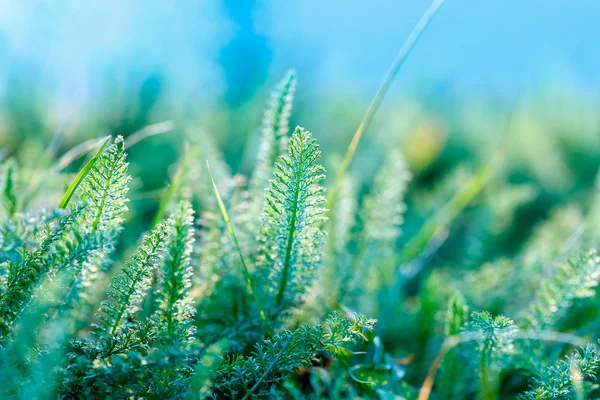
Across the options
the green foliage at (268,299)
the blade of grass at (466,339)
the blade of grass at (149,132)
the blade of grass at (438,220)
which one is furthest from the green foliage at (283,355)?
the blade of grass at (438,220)

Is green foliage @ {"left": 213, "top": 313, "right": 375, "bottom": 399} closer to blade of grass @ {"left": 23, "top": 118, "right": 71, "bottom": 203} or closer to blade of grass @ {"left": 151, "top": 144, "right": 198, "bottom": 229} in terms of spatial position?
blade of grass @ {"left": 151, "top": 144, "right": 198, "bottom": 229}

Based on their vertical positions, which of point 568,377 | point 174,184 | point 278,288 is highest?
point 174,184

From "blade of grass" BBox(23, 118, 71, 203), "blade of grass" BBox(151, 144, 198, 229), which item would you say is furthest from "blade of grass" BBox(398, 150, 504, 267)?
"blade of grass" BBox(23, 118, 71, 203)

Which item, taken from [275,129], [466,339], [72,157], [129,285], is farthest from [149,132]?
[466,339]

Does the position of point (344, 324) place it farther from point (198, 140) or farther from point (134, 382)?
point (198, 140)

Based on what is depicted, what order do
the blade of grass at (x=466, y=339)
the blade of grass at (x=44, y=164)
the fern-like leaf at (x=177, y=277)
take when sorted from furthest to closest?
the blade of grass at (x=44, y=164) → the blade of grass at (x=466, y=339) → the fern-like leaf at (x=177, y=277)

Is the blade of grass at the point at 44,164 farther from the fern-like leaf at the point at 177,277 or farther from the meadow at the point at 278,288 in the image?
the fern-like leaf at the point at 177,277

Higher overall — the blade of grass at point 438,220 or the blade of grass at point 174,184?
the blade of grass at point 438,220

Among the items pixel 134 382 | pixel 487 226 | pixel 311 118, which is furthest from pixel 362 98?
pixel 134 382

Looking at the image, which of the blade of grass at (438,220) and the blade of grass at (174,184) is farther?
the blade of grass at (438,220)

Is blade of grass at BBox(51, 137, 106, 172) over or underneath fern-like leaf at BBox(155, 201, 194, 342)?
over

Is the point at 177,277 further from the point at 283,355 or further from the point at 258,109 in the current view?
the point at 258,109
